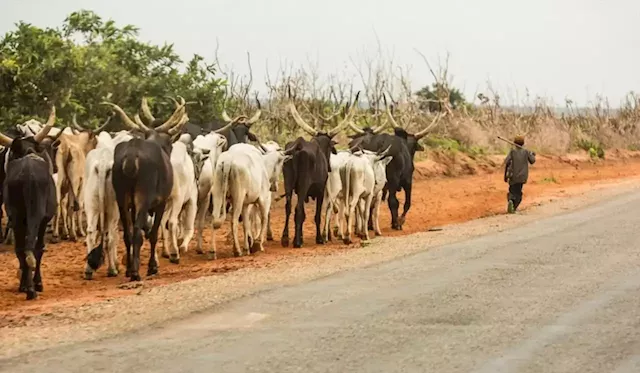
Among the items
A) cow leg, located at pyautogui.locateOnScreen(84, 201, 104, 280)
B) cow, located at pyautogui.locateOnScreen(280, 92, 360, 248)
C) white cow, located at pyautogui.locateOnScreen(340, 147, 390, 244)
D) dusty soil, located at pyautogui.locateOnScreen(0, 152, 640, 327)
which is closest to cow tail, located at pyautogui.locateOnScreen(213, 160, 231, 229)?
dusty soil, located at pyautogui.locateOnScreen(0, 152, 640, 327)

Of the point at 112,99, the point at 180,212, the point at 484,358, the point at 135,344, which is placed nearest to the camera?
the point at 484,358

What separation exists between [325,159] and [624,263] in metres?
6.41

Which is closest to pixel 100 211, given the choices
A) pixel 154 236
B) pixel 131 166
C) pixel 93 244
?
pixel 93 244

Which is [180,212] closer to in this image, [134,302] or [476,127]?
[134,302]

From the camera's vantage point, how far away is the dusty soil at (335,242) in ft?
45.1

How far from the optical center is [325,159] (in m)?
19.7

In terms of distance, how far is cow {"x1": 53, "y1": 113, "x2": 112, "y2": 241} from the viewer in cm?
1961

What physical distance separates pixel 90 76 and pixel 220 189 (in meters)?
7.82

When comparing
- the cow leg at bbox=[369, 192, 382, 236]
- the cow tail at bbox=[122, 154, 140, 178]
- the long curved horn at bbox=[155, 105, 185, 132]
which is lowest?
the cow leg at bbox=[369, 192, 382, 236]

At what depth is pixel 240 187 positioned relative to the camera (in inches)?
695

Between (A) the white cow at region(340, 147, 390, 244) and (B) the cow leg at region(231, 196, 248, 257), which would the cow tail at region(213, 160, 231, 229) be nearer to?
(B) the cow leg at region(231, 196, 248, 257)

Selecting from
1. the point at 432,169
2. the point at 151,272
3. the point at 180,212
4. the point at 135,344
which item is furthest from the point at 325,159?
the point at 432,169

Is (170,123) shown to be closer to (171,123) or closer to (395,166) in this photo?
(171,123)

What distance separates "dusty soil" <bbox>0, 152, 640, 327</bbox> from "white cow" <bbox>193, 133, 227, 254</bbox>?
46 centimetres
